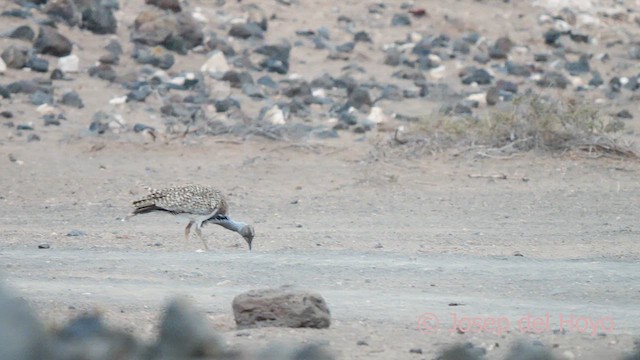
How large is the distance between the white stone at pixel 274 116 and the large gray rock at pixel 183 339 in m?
12.9

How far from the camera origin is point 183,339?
4.05 meters

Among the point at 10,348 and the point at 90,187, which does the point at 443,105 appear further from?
the point at 10,348

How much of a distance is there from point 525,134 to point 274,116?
336 cm

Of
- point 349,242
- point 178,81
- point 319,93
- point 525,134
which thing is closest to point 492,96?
point 319,93

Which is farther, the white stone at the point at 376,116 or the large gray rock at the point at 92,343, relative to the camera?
the white stone at the point at 376,116

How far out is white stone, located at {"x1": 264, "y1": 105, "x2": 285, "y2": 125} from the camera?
1711cm

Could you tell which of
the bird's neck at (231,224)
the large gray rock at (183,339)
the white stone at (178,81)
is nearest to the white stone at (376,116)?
the white stone at (178,81)

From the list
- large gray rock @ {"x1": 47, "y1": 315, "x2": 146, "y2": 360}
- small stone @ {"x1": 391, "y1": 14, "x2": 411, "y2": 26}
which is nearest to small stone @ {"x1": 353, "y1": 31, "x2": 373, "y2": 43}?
small stone @ {"x1": 391, "y1": 14, "x2": 411, "y2": 26}

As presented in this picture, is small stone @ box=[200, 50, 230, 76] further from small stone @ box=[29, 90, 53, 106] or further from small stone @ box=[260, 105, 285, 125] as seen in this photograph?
small stone @ box=[29, 90, 53, 106]

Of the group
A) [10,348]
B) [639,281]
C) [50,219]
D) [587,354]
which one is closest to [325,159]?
[50,219]

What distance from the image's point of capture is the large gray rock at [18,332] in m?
3.62

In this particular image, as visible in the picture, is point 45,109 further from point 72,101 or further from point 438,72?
point 438,72

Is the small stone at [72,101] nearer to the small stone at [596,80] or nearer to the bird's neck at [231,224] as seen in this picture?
the bird's neck at [231,224]

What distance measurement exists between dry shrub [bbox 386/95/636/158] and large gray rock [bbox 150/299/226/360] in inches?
465
